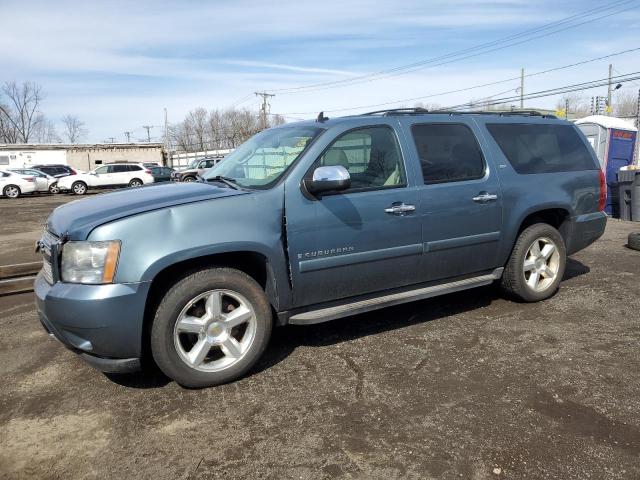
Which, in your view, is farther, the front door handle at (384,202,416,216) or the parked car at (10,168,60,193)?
the parked car at (10,168,60,193)

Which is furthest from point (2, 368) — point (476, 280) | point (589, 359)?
point (589, 359)

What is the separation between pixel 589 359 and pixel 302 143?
2.66 m

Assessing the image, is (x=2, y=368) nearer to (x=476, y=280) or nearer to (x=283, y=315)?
(x=283, y=315)

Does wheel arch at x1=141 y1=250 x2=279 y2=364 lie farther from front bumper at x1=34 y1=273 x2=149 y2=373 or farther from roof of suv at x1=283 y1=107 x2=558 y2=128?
roof of suv at x1=283 y1=107 x2=558 y2=128

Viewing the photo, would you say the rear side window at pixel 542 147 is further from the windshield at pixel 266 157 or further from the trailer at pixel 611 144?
the trailer at pixel 611 144

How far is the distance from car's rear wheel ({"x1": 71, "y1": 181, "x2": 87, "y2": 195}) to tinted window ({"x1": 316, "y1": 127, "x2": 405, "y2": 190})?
27159 millimetres

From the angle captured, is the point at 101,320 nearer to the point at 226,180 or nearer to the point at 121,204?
the point at 121,204

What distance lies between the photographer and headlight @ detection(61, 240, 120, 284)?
2977 millimetres

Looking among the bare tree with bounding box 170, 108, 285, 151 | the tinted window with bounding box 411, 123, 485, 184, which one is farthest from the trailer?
the bare tree with bounding box 170, 108, 285, 151

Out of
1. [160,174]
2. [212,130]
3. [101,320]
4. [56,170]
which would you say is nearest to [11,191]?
[56,170]

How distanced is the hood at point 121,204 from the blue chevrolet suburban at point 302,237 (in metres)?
0.02

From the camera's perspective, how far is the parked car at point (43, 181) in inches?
1043

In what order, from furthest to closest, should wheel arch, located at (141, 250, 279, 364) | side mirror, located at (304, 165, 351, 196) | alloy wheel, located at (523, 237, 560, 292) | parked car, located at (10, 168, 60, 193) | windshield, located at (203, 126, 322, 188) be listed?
parked car, located at (10, 168, 60, 193)
alloy wheel, located at (523, 237, 560, 292)
windshield, located at (203, 126, 322, 188)
side mirror, located at (304, 165, 351, 196)
wheel arch, located at (141, 250, 279, 364)

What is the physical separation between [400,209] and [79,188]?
27559 mm
